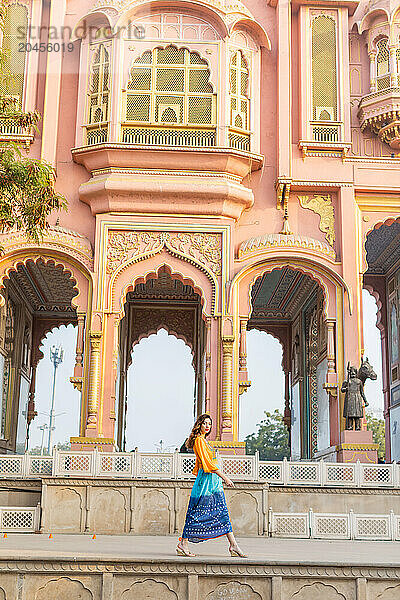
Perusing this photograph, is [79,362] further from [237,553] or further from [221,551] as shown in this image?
[237,553]

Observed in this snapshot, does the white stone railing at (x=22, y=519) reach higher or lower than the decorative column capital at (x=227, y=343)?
lower

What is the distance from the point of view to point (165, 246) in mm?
16375

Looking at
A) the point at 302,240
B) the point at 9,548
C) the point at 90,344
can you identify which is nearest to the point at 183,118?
the point at 302,240

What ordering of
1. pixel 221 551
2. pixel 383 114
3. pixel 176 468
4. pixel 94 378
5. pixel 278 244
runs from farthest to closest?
pixel 383 114 → pixel 278 244 → pixel 94 378 → pixel 176 468 → pixel 221 551

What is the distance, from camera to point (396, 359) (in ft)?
65.0

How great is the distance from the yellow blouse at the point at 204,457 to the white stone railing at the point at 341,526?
3.90 meters

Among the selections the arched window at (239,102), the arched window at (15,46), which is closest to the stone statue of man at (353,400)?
the arched window at (239,102)

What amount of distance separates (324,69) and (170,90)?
352 cm

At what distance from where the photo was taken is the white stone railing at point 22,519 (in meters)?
11.9

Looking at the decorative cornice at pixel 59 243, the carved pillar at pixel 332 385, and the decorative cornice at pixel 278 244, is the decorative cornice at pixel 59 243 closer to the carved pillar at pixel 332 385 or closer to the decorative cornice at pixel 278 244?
the decorative cornice at pixel 278 244

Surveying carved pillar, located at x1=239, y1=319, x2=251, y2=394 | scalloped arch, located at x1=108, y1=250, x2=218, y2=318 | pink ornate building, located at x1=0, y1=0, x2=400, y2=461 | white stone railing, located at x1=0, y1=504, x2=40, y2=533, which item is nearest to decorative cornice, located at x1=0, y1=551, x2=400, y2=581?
white stone railing, located at x1=0, y1=504, x2=40, y2=533

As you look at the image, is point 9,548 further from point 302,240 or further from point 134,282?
point 302,240

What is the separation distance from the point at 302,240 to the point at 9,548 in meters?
10.00

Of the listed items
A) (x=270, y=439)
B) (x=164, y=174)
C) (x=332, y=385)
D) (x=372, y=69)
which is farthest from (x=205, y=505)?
(x=270, y=439)
